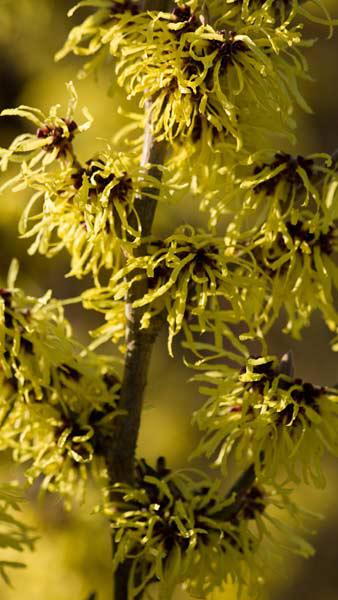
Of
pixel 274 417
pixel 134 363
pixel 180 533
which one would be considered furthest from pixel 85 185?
pixel 180 533

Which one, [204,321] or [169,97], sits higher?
[169,97]

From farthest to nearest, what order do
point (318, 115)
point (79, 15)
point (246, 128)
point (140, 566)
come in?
point (318, 115) < point (79, 15) < point (140, 566) < point (246, 128)

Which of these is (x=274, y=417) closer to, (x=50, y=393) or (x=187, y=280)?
(x=187, y=280)

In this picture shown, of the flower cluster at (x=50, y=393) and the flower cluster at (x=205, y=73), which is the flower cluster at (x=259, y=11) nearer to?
the flower cluster at (x=205, y=73)

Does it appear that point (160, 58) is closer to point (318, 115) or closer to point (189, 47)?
point (189, 47)

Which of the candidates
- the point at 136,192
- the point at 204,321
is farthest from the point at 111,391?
the point at 136,192

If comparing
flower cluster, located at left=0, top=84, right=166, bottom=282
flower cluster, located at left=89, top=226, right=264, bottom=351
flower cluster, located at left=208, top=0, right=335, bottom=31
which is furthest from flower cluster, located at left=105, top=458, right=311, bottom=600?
flower cluster, located at left=208, top=0, right=335, bottom=31

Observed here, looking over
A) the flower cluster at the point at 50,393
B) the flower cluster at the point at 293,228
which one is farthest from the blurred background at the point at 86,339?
the flower cluster at the point at 293,228
